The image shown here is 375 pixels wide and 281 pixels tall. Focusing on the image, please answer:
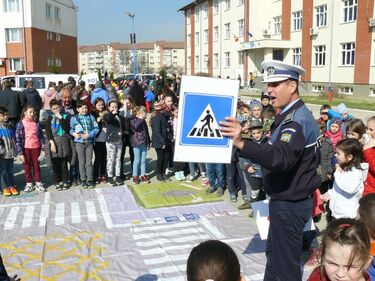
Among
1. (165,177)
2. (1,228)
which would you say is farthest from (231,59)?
(1,228)

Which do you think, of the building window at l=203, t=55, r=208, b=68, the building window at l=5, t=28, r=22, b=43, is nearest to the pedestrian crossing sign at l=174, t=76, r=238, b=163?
the building window at l=5, t=28, r=22, b=43

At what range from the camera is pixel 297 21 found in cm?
3772

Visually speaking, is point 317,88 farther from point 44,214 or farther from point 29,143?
point 44,214

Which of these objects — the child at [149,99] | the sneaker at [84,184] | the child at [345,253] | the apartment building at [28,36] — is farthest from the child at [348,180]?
the apartment building at [28,36]

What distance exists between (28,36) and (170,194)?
44.1 meters

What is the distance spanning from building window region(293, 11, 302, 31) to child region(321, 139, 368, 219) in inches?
1365

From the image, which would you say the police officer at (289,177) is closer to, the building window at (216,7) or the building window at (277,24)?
the building window at (277,24)

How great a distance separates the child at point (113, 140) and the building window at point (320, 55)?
28946 millimetres

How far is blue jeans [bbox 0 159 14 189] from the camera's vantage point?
808cm

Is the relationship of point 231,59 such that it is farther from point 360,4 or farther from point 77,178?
point 77,178

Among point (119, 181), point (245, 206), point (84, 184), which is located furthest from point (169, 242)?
point (84, 184)

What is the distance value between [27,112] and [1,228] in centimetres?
259

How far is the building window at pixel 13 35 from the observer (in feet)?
152

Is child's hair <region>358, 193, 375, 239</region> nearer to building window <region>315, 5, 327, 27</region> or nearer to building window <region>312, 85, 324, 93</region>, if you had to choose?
building window <region>312, 85, 324, 93</region>
